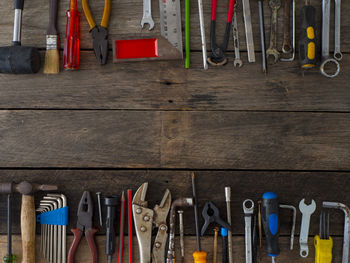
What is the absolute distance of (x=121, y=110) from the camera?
138cm

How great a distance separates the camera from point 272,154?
138 centimetres

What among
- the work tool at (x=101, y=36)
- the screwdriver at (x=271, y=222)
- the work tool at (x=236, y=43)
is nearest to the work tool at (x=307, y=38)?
the work tool at (x=236, y=43)

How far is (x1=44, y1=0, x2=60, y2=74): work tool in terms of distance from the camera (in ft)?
4.43

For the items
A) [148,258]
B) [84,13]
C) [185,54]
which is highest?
[84,13]

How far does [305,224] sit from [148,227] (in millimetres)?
592

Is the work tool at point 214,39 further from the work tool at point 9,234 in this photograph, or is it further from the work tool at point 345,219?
the work tool at point 9,234

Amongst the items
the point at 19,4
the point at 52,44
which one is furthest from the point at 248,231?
the point at 19,4

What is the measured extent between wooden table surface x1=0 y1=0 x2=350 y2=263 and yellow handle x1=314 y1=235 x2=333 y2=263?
6cm

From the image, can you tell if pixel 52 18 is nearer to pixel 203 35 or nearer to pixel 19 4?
pixel 19 4

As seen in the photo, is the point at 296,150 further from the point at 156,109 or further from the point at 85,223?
the point at 85,223

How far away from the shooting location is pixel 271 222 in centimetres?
127

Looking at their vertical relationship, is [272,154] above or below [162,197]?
above

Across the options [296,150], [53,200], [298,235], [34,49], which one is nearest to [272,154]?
[296,150]

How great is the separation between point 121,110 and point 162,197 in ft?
1.21
